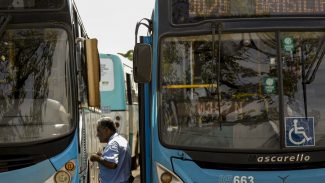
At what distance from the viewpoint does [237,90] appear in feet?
19.6

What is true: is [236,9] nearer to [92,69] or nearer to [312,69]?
[312,69]

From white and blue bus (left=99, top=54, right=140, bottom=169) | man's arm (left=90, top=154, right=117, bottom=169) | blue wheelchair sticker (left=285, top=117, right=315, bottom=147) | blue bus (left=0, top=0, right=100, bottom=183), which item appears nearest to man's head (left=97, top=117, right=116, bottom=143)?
man's arm (left=90, top=154, right=117, bottom=169)

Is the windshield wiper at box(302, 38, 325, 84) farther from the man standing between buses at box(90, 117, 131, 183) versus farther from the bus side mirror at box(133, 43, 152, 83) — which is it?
the man standing between buses at box(90, 117, 131, 183)

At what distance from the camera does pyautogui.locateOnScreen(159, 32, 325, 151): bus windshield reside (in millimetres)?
5883

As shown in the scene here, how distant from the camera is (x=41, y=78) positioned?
611 cm

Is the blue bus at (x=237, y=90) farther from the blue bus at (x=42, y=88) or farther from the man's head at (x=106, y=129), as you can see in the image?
the man's head at (x=106, y=129)

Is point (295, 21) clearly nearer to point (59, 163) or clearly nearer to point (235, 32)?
point (235, 32)

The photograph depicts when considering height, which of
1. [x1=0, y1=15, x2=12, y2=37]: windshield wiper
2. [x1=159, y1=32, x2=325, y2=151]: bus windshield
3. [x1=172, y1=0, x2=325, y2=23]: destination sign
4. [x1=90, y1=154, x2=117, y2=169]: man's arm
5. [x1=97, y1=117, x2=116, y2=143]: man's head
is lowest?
[x1=90, y1=154, x2=117, y2=169]: man's arm

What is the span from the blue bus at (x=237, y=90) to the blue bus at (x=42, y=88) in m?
0.75

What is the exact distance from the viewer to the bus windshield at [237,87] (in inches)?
232

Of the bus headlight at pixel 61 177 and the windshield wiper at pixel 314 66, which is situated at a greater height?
the windshield wiper at pixel 314 66

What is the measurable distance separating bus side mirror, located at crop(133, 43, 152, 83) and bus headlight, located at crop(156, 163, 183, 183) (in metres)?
0.90

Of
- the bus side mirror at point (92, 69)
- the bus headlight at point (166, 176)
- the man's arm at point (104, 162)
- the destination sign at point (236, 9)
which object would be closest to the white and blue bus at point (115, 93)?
the man's arm at point (104, 162)

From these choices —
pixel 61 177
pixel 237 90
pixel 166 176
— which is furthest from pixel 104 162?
pixel 237 90
